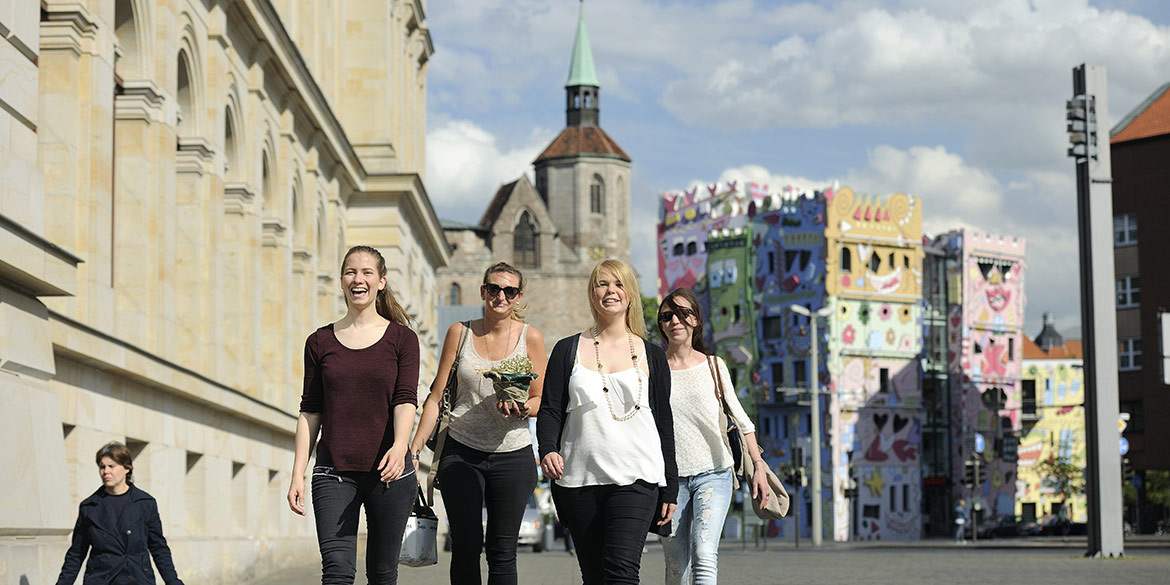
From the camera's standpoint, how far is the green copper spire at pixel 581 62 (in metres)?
152

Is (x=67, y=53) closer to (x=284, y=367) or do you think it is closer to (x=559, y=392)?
(x=559, y=392)

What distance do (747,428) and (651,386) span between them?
4.90ft

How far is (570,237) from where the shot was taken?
467ft

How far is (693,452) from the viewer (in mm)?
9367

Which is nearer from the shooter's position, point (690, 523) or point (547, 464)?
point (547, 464)

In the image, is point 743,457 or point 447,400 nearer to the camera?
point 447,400

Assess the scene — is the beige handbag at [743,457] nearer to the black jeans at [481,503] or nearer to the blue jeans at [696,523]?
the blue jeans at [696,523]

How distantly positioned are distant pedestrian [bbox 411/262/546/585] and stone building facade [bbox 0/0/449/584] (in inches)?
151

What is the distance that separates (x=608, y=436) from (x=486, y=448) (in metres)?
0.72

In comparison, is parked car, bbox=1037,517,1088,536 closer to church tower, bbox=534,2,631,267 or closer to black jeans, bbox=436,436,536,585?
church tower, bbox=534,2,631,267

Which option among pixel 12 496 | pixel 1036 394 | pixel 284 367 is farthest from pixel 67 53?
pixel 1036 394

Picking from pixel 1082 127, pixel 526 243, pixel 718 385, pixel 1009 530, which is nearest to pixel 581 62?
pixel 526 243

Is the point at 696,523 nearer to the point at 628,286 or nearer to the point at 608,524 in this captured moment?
the point at 608,524

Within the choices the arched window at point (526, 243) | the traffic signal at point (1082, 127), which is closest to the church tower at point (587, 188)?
the arched window at point (526, 243)
